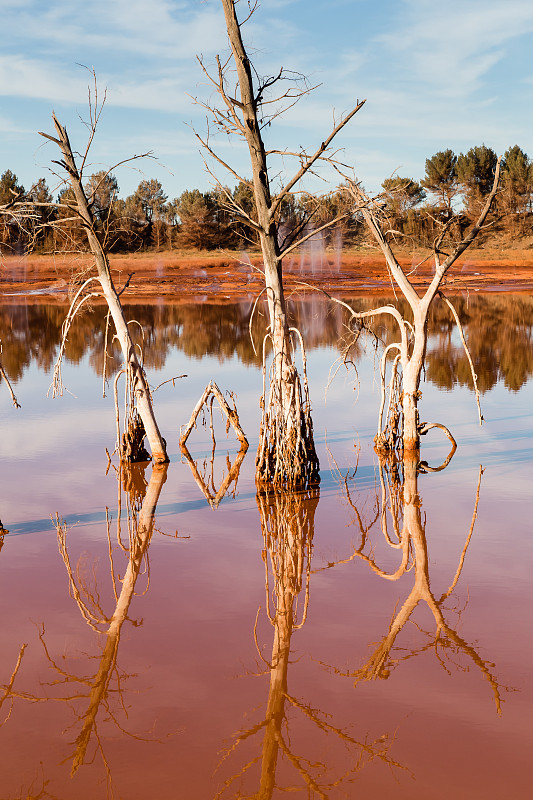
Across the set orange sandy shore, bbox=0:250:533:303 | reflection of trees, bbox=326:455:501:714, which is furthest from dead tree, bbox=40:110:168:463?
orange sandy shore, bbox=0:250:533:303

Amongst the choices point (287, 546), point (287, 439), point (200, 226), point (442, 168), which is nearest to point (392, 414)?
point (287, 439)

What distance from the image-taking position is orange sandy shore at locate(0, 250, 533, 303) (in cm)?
4572

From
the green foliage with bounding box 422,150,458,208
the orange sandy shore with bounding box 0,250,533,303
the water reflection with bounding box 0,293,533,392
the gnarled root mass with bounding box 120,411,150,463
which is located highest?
the green foliage with bounding box 422,150,458,208

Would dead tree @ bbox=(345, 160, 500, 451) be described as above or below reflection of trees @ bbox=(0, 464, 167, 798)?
above

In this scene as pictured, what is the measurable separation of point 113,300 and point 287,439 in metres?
2.83

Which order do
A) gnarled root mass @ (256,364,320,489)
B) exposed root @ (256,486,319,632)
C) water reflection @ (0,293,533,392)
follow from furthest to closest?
water reflection @ (0,293,533,392) → gnarled root mass @ (256,364,320,489) → exposed root @ (256,486,319,632)

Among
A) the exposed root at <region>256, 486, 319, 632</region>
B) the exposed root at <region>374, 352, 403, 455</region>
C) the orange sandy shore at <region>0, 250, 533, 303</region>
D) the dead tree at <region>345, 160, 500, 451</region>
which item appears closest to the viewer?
the exposed root at <region>256, 486, 319, 632</region>

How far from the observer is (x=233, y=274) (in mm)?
51469

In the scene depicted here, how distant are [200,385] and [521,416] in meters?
6.70

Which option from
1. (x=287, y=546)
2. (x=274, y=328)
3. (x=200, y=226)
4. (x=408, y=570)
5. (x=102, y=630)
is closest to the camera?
(x=102, y=630)

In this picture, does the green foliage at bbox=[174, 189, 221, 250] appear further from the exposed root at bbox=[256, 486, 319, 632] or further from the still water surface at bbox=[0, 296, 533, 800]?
the exposed root at bbox=[256, 486, 319, 632]

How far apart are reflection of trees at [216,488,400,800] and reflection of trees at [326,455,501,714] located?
468 millimetres

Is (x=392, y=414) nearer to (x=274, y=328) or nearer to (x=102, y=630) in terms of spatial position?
(x=274, y=328)

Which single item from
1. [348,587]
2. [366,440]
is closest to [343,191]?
[366,440]
